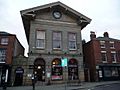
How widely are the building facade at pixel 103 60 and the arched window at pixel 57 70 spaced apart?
7.65 metres

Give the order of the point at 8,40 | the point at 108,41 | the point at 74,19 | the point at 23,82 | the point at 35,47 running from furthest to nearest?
the point at 108,41
the point at 74,19
the point at 8,40
the point at 35,47
the point at 23,82

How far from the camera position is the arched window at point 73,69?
2279cm

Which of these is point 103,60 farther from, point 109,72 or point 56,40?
point 56,40

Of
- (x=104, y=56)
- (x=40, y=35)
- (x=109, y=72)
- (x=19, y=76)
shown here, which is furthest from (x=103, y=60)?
(x=19, y=76)

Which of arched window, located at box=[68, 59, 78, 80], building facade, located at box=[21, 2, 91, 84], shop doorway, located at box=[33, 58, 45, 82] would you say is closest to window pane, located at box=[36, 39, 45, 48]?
building facade, located at box=[21, 2, 91, 84]

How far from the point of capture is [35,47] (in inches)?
869

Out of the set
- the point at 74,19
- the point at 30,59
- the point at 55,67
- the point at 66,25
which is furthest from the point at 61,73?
the point at 74,19

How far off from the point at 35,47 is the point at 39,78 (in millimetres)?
4770

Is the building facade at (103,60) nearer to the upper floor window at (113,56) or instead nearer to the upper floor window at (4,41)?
the upper floor window at (113,56)

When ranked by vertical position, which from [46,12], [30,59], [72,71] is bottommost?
[72,71]

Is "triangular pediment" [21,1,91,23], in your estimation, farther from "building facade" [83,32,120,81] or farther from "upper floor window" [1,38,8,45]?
"building facade" [83,32,120,81]

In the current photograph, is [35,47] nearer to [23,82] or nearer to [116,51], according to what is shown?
[23,82]

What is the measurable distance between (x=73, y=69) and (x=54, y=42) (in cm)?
538

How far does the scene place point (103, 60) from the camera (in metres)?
28.5
